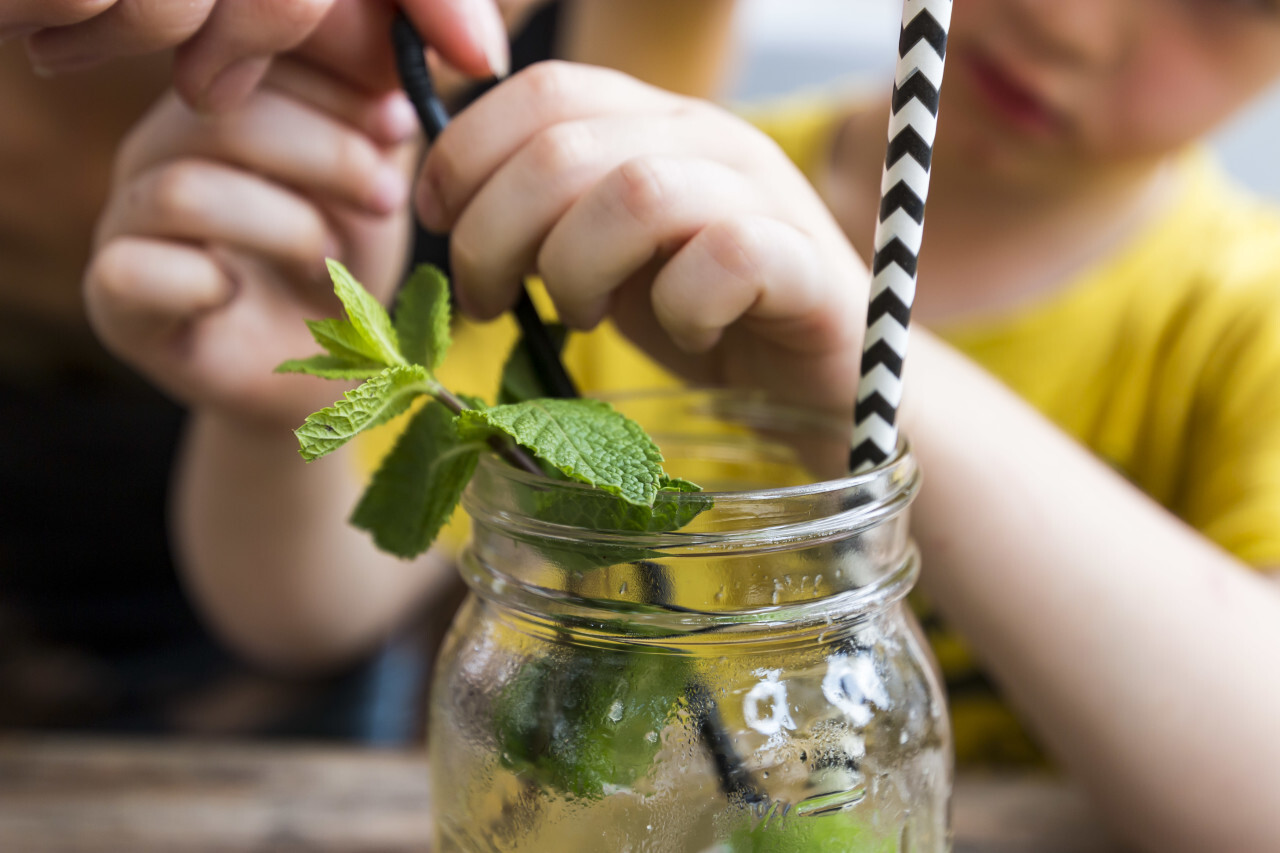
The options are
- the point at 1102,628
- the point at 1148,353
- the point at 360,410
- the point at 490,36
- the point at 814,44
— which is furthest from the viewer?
the point at 814,44

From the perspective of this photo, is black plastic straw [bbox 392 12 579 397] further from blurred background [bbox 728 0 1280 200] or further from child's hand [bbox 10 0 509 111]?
blurred background [bbox 728 0 1280 200]

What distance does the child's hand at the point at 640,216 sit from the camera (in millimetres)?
365

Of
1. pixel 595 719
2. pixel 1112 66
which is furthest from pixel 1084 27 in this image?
pixel 595 719

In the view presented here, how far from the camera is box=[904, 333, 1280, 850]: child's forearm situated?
53 cm

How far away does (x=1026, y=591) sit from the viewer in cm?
55

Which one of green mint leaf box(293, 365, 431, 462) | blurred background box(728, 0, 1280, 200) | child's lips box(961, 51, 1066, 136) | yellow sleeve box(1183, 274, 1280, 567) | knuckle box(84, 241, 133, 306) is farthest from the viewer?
blurred background box(728, 0, 1280, 200)

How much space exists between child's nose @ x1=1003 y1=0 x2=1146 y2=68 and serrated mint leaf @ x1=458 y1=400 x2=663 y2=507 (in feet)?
1.98

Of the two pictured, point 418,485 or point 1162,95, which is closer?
point 418,485

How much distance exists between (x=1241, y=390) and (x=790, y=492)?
2.23 ft

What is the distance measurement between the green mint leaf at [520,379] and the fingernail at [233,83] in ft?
0.55

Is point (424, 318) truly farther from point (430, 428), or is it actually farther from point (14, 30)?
point (14, 30)

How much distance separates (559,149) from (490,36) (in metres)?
0.08

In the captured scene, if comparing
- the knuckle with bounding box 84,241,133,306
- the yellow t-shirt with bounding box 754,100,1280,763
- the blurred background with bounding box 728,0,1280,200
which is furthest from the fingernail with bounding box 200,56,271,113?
the blurred background with bounding box 728,0,1280,200

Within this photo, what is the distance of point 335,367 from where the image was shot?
0.36 meters
